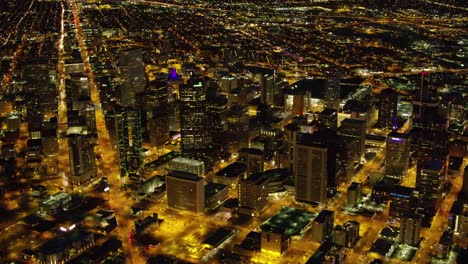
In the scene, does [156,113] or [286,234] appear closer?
[286,234]

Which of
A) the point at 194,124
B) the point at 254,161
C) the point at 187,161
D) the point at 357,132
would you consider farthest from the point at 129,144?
the point at 357,132

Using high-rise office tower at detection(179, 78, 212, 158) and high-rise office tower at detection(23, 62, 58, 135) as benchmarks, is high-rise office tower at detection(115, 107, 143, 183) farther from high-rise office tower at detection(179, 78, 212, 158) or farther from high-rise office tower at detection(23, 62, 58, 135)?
high-rise office tower at detection(23, 62, 58, 135)

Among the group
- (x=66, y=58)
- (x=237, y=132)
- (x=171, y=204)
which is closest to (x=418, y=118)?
(x=237, y=132)

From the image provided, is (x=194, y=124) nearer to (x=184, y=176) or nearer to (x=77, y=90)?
(x=184, y=176)

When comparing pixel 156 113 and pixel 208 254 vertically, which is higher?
pixel 156 113

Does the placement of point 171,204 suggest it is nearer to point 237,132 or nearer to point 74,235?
point 74,235

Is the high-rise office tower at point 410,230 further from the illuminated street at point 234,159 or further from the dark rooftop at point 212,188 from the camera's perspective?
the dark rooftop at point 212,188

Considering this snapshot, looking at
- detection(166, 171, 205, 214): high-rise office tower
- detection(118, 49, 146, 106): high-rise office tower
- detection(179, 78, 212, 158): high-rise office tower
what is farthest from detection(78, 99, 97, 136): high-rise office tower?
detection(166, 171, 205, 214): high-rise office tower

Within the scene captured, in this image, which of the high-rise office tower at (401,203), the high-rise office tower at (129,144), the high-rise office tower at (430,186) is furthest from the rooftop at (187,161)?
the high-rise office tower at (430,186)
